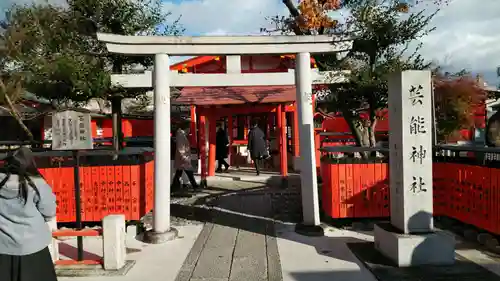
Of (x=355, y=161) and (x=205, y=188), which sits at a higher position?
(x=355, y=161)

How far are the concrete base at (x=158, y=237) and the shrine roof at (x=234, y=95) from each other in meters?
5.35

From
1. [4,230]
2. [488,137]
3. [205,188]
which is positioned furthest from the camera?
[205,188]

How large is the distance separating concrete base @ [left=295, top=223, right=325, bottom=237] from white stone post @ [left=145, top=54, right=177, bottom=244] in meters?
2.10

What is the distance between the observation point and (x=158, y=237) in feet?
20.7

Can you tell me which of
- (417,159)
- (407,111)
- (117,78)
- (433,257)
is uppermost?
(117,78)

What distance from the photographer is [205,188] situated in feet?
37.0

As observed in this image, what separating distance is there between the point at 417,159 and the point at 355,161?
1.76 m

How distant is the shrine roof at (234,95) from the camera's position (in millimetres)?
11219

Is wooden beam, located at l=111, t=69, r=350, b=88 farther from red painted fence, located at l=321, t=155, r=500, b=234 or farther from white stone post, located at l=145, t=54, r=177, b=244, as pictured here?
red painted fence, located at l=321, t=155, r=500, b=234

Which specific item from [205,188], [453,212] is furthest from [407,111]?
[205,188]

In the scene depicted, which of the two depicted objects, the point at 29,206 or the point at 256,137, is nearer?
the point at 29,206

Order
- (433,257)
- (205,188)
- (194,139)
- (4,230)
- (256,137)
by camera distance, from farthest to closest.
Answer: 1. (194,139)
2. (256,137)
3. (205,188)
4. (433,257)
5. (4,230)

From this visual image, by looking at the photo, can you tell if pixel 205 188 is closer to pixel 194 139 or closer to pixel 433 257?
pixel 194 139

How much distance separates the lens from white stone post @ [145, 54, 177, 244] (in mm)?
6387
